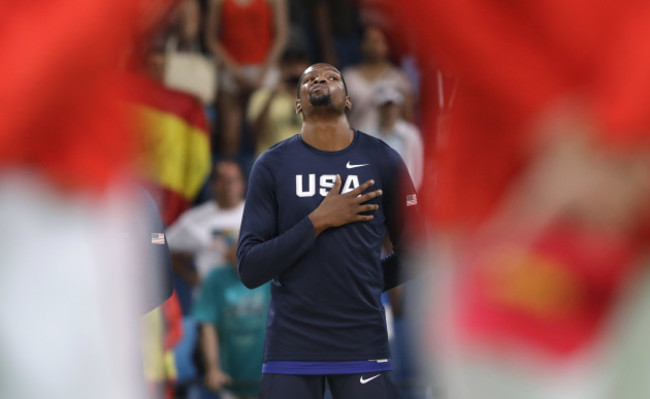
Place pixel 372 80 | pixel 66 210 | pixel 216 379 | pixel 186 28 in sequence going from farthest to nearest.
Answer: pixel 186 28 → pixel 372 80 → pixel 216 379 → pixel 66 210

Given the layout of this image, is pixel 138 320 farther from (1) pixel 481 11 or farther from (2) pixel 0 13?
(1) pixel 481 11

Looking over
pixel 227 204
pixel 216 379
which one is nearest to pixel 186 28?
pixel 227 204

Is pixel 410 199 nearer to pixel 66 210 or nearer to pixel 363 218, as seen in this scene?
pixel 363 218

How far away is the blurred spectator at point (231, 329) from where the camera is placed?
5711 millimetres

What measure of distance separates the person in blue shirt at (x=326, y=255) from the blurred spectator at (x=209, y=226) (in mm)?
3371

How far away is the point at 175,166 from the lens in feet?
21.9

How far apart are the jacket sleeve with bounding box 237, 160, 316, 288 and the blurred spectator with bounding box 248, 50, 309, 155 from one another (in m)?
4.31

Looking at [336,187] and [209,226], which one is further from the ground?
[209,226]

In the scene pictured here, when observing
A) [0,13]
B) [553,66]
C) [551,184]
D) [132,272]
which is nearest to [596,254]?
[551,184]

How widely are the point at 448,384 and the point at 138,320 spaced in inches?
12.4

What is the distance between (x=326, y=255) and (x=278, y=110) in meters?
4.72

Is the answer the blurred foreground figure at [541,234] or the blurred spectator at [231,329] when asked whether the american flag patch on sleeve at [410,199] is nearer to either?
the blurred foreground figure at [541,234]

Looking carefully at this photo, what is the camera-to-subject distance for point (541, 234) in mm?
976

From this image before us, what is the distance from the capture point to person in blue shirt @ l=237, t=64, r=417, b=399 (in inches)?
107
